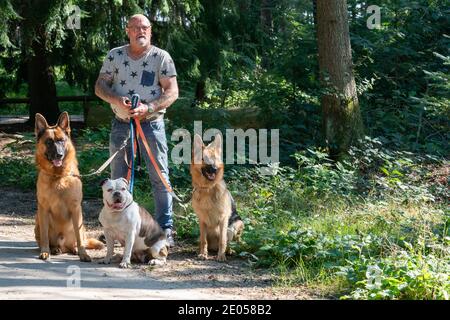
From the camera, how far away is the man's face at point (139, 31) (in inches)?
296

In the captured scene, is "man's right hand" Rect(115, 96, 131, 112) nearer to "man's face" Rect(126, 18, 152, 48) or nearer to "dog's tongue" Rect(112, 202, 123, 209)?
"man's face" Rect(126, 18, 152, 48)

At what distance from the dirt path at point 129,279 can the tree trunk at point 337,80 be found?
467 cm

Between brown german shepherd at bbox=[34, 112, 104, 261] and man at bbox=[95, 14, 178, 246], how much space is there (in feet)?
1.92

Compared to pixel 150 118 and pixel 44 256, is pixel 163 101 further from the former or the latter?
pixel 44 256

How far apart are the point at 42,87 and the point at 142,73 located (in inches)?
388

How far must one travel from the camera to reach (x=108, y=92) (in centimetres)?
761

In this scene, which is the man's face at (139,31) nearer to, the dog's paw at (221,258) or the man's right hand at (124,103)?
the man's right hand at (124,103)

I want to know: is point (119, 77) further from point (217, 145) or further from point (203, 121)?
point (203, 121)

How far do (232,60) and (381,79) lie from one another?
3.58 metres

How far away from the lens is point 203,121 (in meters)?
12.8

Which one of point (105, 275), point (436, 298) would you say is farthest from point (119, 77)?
point (436, 298)

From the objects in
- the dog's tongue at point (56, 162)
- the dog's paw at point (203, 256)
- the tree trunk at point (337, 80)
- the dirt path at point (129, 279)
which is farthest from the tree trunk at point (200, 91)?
the dog's tongue at point (56, 162)

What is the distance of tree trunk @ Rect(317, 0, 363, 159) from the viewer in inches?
472

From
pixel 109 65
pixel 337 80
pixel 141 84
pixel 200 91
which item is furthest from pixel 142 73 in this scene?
pixel 200 91
